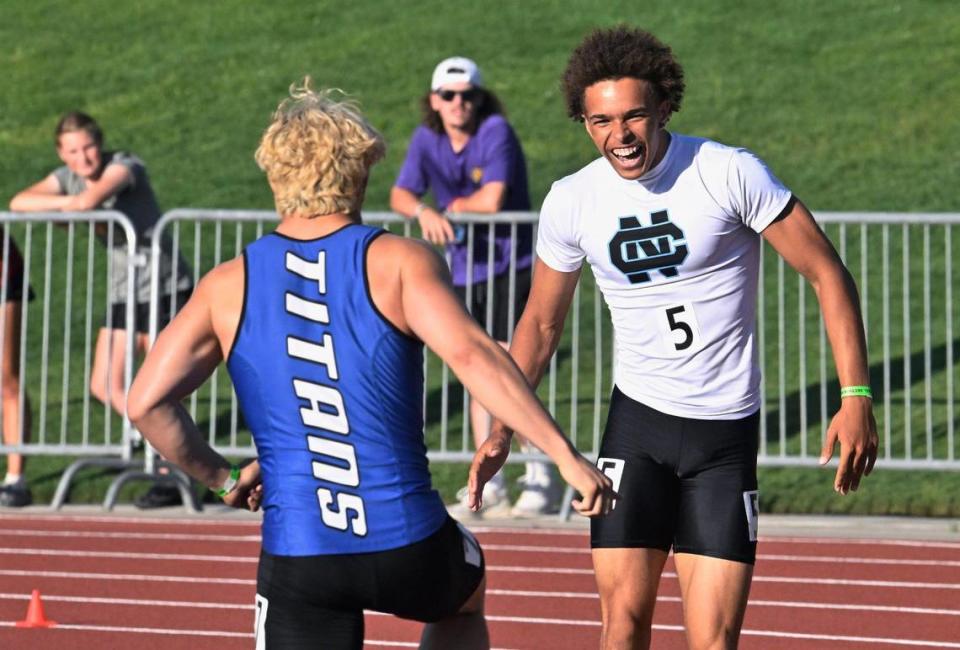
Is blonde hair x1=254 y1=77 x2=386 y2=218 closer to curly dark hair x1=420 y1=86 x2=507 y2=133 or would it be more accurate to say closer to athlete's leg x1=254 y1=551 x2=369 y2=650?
athlete's leg x1=254 y1=551 x2=369 y2=650

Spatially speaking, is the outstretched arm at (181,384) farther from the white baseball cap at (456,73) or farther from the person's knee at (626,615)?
the white baseball cap at (456,73)

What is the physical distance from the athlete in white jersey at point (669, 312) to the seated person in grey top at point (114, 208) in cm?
591

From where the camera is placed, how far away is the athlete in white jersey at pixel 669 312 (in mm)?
5031

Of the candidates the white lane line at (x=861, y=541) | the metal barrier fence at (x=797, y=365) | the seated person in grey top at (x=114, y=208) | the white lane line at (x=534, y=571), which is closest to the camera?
the white lane line at (x=534, y=571)

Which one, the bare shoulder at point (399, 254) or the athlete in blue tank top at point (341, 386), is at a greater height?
the bare shoulder at point (399, 254)

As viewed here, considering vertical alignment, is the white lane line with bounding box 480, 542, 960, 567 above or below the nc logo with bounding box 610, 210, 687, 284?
below

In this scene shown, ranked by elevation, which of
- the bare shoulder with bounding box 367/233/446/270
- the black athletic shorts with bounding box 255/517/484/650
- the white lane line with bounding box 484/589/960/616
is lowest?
the white lane line with bounding box 484/589/960/616

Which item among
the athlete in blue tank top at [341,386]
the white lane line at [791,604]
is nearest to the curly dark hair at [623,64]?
the athlete in blue tank top at [341,386]

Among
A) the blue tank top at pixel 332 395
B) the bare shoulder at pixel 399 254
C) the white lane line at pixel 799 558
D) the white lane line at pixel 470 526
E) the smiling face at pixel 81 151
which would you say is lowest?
the white lane line at pixel 799 558

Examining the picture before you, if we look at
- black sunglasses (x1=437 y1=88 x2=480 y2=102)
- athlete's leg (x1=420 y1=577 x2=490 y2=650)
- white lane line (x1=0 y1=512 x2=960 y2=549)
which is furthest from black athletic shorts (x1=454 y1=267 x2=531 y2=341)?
athlete's leg (x1=420 y1=577 x2=490 y2=650)

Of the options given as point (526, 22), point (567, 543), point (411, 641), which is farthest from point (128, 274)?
point (526, 22)

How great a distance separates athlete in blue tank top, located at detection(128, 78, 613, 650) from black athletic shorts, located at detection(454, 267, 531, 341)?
616 cm

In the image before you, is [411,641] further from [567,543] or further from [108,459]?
[108,459]

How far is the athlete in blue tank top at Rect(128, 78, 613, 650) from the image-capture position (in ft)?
13.2
